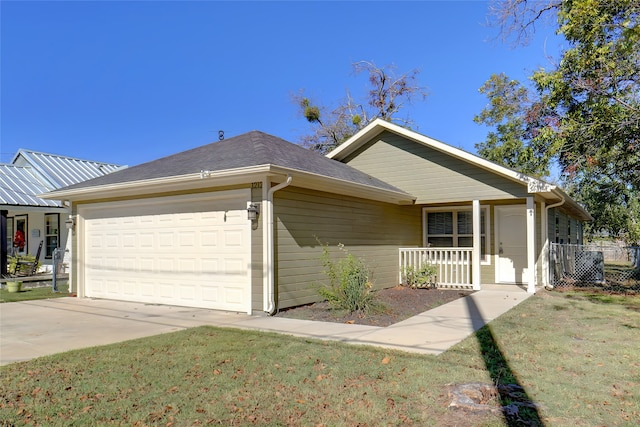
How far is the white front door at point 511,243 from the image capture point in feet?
41.9

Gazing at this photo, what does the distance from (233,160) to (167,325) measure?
126 inches

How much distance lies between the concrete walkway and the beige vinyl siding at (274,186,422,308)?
1.12 m

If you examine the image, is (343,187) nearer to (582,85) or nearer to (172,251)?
(172,251)

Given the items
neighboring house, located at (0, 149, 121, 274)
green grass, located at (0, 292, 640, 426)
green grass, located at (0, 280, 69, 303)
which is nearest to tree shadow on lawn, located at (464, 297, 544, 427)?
green grass, located at (0, 292, 640, 426)

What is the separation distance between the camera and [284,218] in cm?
828

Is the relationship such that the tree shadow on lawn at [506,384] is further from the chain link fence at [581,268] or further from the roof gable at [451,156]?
the chain link fence at [581,268]

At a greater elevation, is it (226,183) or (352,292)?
(226,183)

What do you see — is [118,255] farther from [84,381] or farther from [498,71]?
[498,71]

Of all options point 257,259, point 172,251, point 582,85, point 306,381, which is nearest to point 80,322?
point 172,251

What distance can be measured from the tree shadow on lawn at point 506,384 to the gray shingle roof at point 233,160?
4.27 metres

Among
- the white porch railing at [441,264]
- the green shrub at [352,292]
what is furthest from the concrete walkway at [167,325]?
the white porch railing at [441,264]

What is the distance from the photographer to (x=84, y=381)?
428 centimetres

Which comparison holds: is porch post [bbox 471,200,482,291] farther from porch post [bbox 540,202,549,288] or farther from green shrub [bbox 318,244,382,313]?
green shrub [bbox 318,244,382,313]

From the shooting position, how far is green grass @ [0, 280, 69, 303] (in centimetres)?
1068
